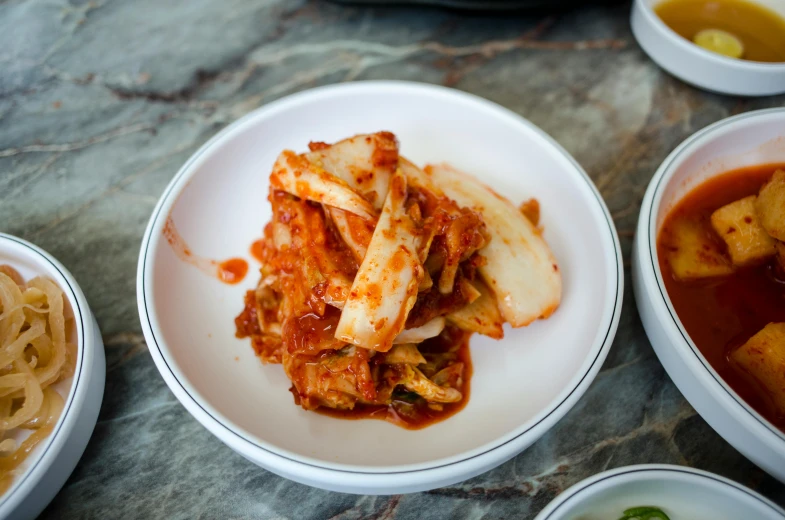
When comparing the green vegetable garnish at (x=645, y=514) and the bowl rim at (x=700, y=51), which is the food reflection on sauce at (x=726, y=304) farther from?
the bowl rim at (x=700, y=51)

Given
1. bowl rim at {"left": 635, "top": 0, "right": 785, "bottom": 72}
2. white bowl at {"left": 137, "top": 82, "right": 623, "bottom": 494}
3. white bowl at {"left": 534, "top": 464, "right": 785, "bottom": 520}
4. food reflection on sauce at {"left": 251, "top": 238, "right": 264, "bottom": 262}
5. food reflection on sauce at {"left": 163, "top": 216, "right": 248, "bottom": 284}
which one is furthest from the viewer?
bowl rim at {"left": 635, "top": 0, "right": 785, "bottom": 72}

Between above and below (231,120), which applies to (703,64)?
below

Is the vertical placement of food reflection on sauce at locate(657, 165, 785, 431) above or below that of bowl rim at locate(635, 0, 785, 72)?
below

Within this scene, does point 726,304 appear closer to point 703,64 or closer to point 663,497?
point 663,497

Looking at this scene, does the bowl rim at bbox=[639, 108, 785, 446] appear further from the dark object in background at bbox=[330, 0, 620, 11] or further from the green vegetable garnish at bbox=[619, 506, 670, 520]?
the dark object in background at bbox=[330, 0, 620, 11]

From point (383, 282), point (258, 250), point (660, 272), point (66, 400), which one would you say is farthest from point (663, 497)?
point (66, 400)

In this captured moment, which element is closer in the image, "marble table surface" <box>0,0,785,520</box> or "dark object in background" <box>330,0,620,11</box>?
"marble table surface" <box>0,0,785,520</box>

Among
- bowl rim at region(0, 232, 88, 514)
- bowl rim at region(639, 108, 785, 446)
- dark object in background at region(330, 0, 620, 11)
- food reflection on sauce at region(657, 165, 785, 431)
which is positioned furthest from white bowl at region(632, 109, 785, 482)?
bowl rim at region(0, 232, 88, 514)
